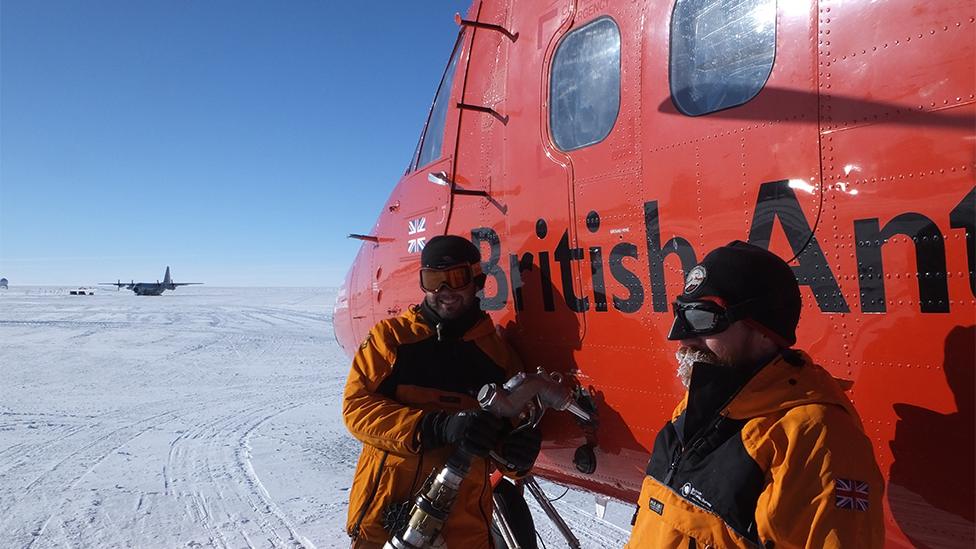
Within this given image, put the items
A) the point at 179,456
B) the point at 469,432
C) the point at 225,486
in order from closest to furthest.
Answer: the point at 469,432 < the point at 225,486 < the point at 179,456

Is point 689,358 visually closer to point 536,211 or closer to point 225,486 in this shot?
point 536,211

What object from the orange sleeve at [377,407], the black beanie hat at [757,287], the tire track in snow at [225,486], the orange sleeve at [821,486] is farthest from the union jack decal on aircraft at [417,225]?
the orange sleeve at [821,486]

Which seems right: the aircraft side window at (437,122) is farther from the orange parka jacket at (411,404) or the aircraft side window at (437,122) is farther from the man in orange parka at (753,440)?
the man in orange parka at (753,440)

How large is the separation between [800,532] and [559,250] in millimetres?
1763

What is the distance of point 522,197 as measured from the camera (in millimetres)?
3230

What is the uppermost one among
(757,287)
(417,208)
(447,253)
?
(417,208)

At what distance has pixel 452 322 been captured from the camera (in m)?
3.17

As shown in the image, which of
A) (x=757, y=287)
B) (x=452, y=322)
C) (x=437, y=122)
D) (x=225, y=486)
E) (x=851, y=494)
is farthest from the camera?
(x=225, y=486)

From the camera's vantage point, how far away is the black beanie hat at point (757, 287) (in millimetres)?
1661

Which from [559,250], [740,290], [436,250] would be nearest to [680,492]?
[740,290]

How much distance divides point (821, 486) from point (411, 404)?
2015 millimetres

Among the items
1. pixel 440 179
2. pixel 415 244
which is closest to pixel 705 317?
pixel 440 179

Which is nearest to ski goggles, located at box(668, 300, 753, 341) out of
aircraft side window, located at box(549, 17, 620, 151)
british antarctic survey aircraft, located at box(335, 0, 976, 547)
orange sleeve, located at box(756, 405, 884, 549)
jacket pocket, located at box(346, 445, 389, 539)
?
orange sleeve, located at box(756, 405, 884, 549)

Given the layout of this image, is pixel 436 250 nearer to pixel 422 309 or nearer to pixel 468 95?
pixel 422 309
